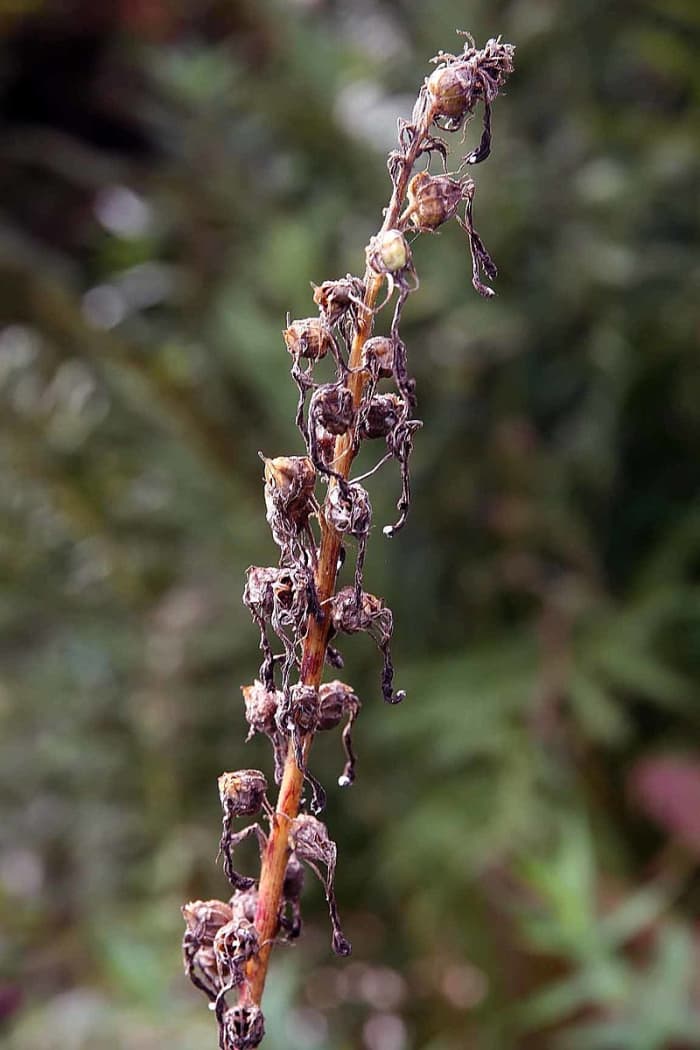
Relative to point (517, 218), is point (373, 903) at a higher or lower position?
lower

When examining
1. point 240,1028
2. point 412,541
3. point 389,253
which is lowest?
point 240,1028

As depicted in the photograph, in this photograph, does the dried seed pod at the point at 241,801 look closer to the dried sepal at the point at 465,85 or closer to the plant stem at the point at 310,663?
the plant stem at the point at 310,663

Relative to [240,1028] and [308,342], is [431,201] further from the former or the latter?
[240,1028]

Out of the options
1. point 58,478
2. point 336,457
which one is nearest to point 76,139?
point 58,478

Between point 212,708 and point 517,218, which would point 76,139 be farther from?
point 212,708

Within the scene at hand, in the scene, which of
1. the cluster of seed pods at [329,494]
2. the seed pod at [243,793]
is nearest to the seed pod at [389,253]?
the cluster of seed pods at [329,494]

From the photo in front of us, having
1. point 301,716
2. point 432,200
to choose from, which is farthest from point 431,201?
point 301,716
